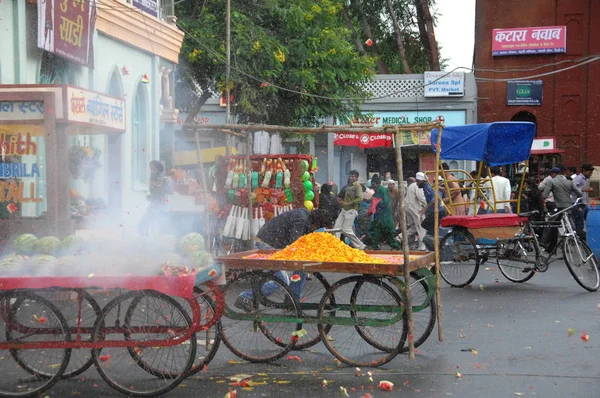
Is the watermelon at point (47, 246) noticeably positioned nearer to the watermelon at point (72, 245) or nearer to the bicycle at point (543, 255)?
the watermelon at point (72, 245)

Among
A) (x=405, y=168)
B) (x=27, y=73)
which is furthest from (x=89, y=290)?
(x=405, y=168)

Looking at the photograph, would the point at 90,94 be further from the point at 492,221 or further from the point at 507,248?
the point at 507,248

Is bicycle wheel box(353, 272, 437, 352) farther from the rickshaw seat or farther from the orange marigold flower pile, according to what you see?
the rickshaw seat

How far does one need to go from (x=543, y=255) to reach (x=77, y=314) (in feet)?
26.3

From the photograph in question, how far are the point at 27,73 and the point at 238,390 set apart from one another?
8405 millimetres

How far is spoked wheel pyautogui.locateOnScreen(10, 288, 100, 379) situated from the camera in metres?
6.49

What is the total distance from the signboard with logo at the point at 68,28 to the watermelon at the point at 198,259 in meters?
7.33

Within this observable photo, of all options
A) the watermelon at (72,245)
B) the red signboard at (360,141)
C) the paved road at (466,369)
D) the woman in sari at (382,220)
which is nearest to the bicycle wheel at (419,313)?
the paved road at (466,369)

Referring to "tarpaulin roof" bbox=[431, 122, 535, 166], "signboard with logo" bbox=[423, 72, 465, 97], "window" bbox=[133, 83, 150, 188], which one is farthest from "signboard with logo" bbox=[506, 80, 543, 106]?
"tarpaulin roof" bbox=[431, 122, 535, 166]

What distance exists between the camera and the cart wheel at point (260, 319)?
7.39 meters

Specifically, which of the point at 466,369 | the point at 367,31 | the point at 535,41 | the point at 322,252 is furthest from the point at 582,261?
the point at 367,31

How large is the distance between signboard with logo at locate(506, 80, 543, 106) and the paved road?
88.9ft

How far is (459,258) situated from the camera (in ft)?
41.7

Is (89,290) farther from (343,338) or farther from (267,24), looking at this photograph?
(267,24)
